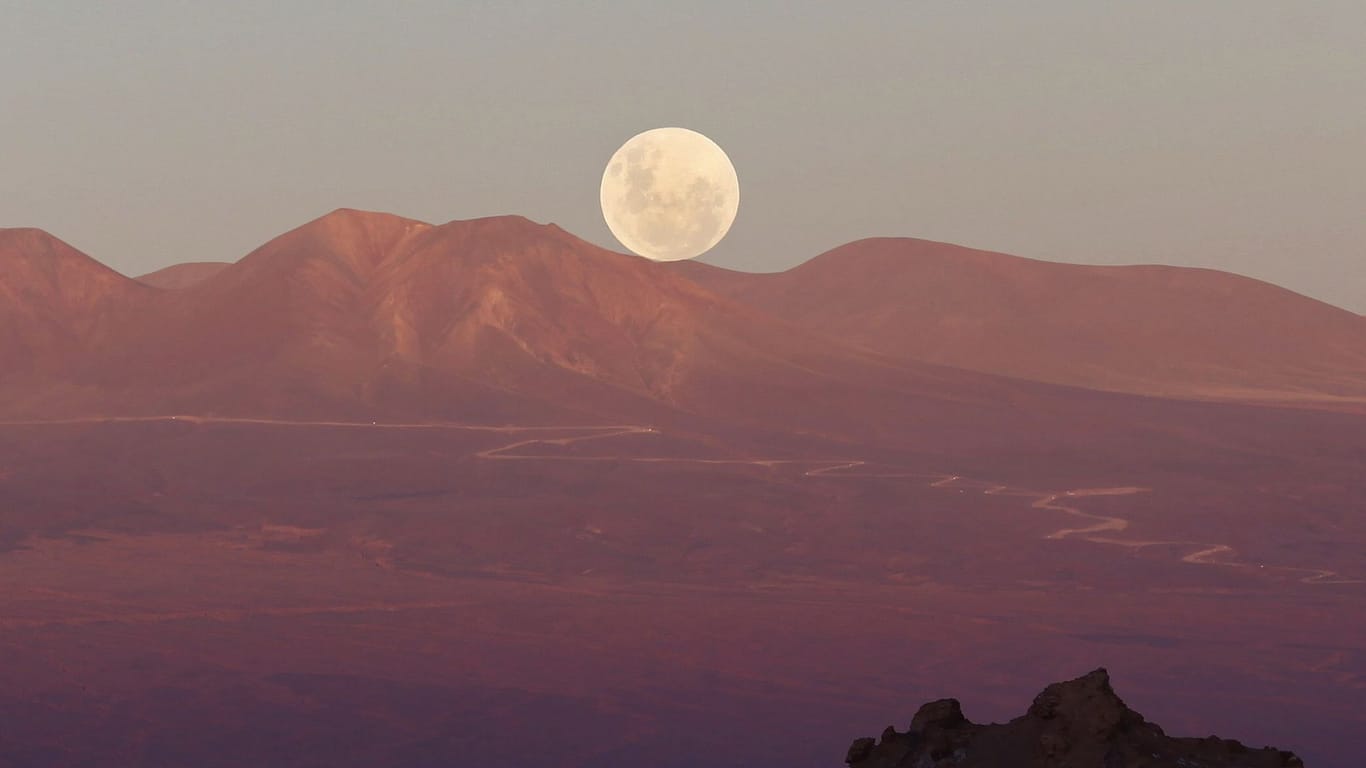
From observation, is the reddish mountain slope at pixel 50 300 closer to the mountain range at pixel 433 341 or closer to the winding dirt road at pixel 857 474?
the mountain range at pixel 433 341

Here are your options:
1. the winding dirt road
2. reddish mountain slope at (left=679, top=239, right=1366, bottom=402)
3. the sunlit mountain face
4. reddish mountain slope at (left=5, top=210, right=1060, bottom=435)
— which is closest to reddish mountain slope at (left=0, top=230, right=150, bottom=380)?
the sunlit mountain face

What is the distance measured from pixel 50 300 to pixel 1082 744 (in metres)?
136

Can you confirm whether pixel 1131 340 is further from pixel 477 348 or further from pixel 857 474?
pixel 857 474

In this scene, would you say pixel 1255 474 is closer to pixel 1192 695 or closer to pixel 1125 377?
pixel 1192 695

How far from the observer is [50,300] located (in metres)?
134

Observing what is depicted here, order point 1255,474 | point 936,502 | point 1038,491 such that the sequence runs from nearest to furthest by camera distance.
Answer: point 936,502 < point 1038,491 < point 1255,474

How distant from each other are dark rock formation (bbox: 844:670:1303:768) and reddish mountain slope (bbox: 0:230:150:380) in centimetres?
12290

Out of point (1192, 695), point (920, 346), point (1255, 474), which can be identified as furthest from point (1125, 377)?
point (1192, 695)

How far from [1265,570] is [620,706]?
35.1m

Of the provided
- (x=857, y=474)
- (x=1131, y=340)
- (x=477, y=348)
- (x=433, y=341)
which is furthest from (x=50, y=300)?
(x=1131, y=340)

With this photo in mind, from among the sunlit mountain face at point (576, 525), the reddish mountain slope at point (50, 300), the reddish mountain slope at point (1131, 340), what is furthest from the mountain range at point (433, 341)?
the reddish mountain slope at point (1131, 340)

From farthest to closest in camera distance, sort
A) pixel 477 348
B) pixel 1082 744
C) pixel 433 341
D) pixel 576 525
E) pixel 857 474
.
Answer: pixel 433 341
pixel 477 348
pixel 857 474
pixel 576 525
pixel 1082 744

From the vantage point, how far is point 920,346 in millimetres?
188000

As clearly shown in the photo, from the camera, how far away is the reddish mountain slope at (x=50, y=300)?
126 meters
